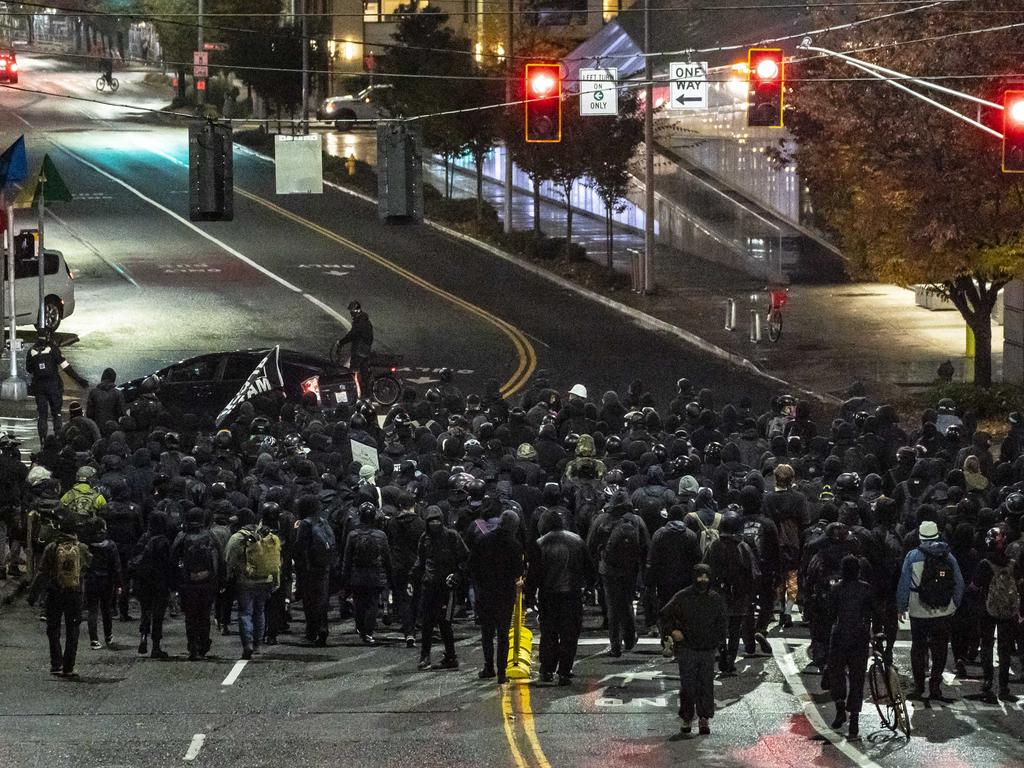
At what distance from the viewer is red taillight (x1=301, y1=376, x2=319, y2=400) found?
2638 cm

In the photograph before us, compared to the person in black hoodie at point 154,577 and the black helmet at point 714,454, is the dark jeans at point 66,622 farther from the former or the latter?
the black helmet at point 714,454

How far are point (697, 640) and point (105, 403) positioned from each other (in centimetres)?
1259

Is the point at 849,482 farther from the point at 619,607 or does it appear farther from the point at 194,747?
the point at 194,747

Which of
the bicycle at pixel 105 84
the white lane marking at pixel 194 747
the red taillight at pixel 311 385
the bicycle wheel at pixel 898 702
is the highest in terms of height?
the bicycle at pixel 105 84

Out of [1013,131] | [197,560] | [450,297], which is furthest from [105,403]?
[450,297]

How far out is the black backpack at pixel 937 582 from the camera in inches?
586

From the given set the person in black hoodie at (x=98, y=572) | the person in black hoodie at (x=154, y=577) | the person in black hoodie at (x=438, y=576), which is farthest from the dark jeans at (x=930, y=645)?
the person in black hoodie at (x=98, y=572)

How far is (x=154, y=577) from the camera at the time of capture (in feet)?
55.3

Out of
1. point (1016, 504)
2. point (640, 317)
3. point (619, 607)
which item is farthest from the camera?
point (640, 317)

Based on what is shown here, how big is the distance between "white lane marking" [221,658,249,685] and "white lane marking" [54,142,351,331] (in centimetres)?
2207

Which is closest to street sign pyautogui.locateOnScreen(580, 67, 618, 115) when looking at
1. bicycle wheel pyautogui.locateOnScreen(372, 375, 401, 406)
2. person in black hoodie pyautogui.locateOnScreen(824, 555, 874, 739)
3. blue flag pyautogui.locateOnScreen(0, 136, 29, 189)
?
bicycle wheel pyautogui.locateOnScreen(372, 375, 401, 406)

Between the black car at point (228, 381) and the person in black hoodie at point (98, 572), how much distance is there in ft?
30.0

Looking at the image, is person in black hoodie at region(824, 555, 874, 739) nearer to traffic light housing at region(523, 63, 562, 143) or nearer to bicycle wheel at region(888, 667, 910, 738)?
bicycle wheel at region(888, 667, 910, 738)

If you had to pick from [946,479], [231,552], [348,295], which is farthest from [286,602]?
[348,295]
